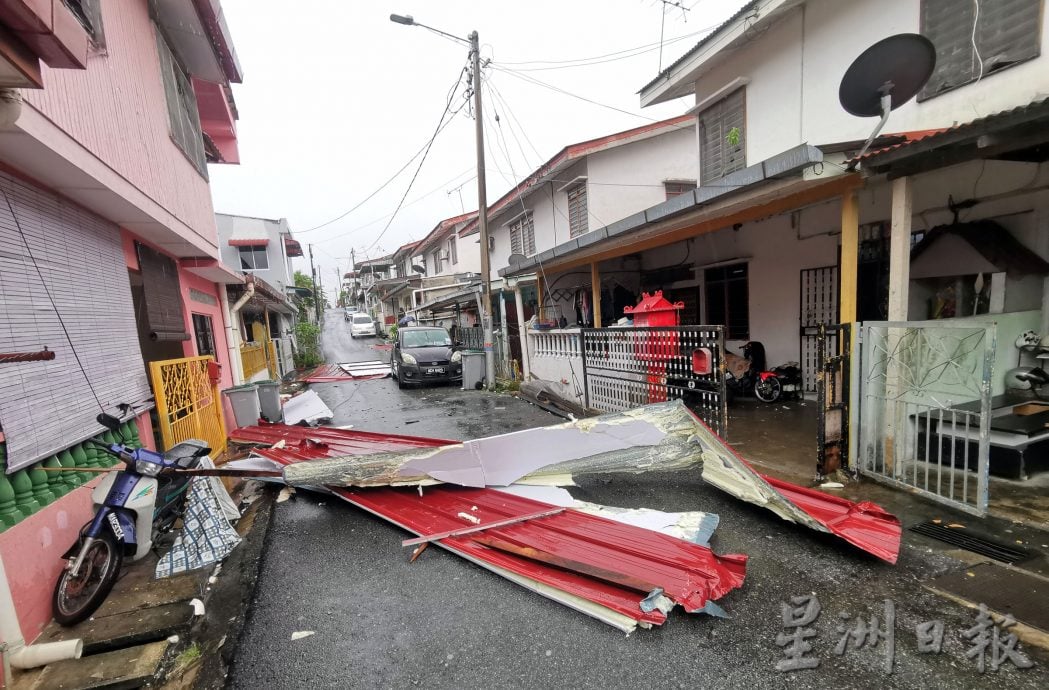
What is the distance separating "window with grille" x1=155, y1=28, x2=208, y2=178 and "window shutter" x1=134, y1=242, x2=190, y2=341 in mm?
1536

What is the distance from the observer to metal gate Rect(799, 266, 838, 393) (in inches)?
268

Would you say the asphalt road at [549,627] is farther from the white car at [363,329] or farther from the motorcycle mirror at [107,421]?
the white car at [363,329]

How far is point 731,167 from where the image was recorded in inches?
298

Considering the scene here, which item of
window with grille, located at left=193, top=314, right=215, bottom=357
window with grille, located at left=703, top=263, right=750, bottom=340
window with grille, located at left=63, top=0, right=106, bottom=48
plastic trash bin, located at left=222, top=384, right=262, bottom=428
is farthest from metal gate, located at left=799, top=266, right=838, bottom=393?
A: window with grille, located at left=193, top=314, right=215, bottom=357

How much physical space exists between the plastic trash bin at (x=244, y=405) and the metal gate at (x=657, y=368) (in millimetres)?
5745

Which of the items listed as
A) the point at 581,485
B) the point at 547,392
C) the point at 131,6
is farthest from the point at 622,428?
the point at 131,6

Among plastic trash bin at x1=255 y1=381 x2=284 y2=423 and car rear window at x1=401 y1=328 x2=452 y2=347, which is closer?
plastic trash bin at x1=255 y1=381 x2=284 y2=423

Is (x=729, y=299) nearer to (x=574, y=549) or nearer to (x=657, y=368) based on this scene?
(x=657, y=368)

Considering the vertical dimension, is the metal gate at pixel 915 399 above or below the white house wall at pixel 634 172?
below

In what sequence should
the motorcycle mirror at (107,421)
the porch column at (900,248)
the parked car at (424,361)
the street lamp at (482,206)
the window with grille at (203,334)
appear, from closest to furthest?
the motorcycle mirror at (107,421), the porch column at (900,248), the window with grille at (203,334), the street lamp at (482,206), the parked car at (424,361)

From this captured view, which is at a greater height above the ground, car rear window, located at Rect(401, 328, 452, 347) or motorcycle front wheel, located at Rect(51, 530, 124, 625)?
car rear window, located at Rect(401, 328, 452, 347)

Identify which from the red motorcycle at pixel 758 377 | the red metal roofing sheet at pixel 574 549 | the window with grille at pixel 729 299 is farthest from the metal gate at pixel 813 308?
the red metal roofing sheet at pixel 574 549

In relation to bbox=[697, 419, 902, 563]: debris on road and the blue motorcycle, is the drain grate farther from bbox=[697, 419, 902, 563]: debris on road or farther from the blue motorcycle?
the blue motorcycle

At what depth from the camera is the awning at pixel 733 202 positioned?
13.4ft
